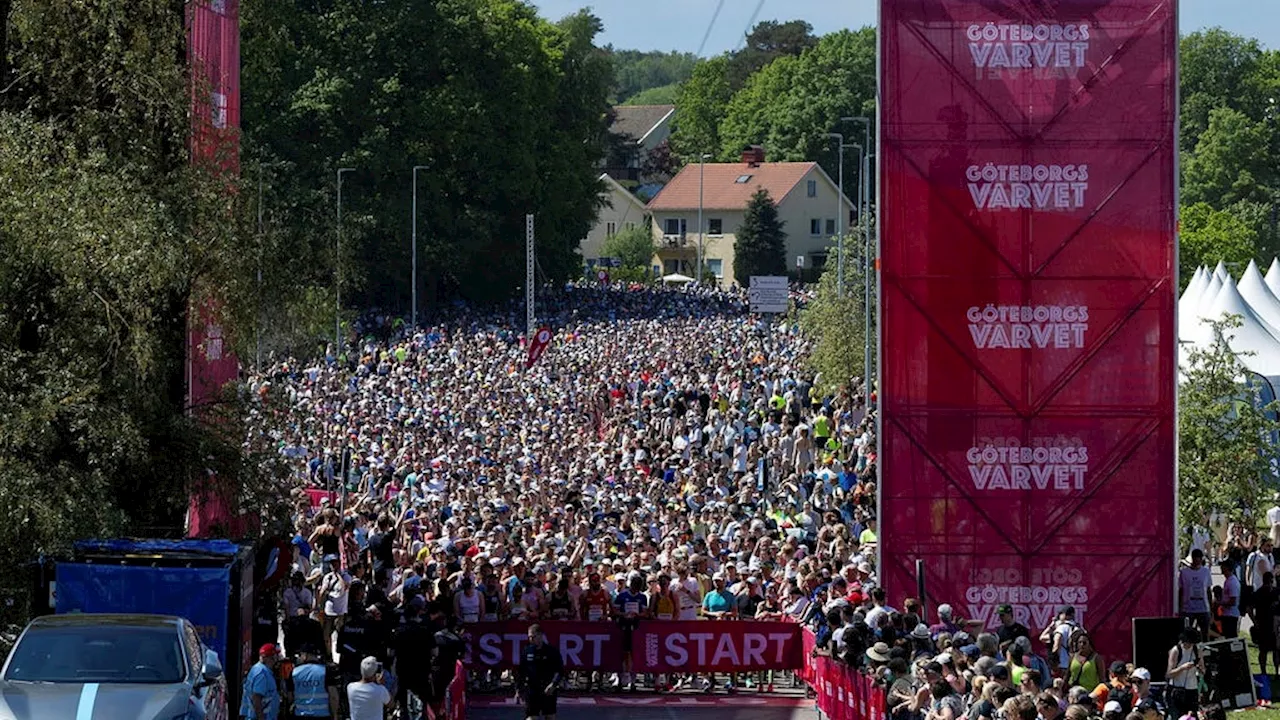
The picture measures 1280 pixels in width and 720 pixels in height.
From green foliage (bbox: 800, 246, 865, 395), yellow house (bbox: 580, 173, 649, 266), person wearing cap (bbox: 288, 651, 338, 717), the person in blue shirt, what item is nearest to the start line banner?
the person in blue shirt

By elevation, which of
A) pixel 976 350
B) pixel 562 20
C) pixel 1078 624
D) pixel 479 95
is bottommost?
pixel 1078 624

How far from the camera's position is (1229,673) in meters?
19.9

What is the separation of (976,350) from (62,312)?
9.21m

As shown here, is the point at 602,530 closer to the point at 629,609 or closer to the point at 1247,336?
the point at 629,609

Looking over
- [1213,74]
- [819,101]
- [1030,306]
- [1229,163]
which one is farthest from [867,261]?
[819,101]

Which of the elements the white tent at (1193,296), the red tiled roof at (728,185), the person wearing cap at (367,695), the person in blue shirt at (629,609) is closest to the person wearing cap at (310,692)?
the person wearing cap at (367,695)

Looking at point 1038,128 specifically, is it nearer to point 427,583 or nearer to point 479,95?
point 427,583

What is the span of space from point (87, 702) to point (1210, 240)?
299ft

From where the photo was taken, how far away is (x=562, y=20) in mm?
142875

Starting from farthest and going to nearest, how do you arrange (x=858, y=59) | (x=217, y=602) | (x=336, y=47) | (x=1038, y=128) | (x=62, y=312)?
1. (x=858, y=59)
2. (x=336, y=47)
3. (x=1038, y=128)
4. (x=62, y=312)
5. (x=217, y=602)

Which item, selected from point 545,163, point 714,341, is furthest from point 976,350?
point 545,163

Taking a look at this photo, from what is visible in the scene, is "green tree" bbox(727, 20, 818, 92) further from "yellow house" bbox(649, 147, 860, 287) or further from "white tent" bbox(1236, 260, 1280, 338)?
"white tent" bbox(1236, 260, 1280, 338)

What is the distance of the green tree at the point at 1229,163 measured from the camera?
385 feet

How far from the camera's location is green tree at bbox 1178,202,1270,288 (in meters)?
100
